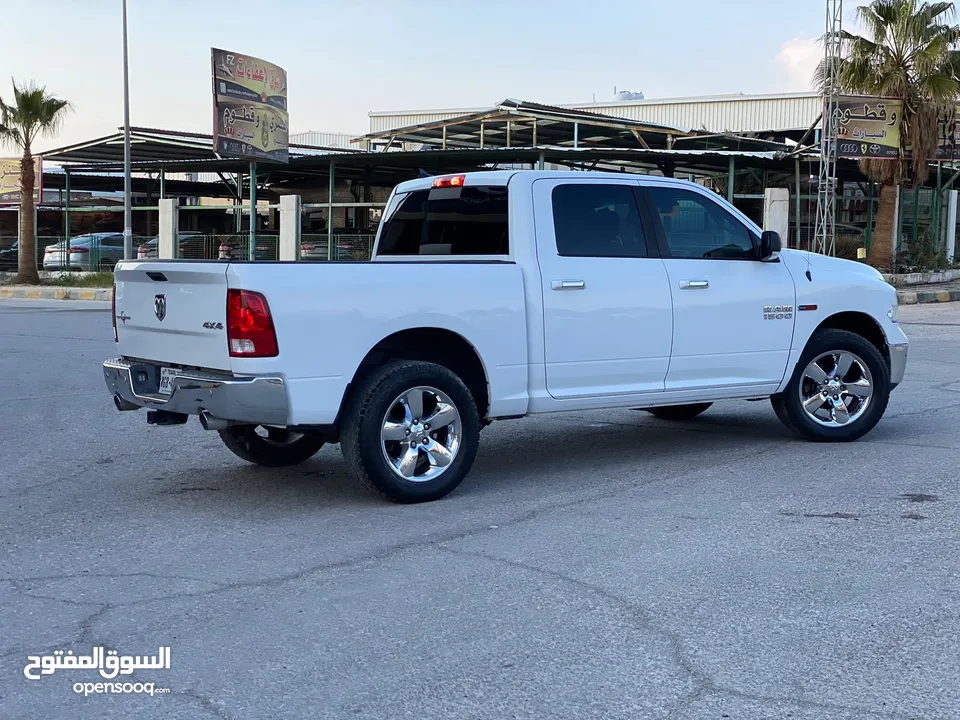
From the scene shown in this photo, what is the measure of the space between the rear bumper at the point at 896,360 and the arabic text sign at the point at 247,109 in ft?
77.9

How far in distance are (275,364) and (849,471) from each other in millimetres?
3811

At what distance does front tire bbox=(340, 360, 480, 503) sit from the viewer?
6344mm

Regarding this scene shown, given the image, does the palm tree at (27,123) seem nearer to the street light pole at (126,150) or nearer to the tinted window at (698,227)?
the street light pole at (126,150)

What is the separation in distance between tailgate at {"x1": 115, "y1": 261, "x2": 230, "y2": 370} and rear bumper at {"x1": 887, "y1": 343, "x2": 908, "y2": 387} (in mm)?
5121

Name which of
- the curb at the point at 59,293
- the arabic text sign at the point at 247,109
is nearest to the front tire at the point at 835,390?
the arabic text sign at the point at 247,109

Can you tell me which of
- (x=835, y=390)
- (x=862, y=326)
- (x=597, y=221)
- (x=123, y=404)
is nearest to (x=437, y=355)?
(x=597, y=221)

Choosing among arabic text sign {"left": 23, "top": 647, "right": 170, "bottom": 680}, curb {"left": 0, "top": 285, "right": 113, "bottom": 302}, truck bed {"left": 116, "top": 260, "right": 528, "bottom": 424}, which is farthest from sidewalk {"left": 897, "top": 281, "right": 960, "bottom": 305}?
arabic text sign {"left": 23, "top": 647, "right": 170, "bottom": 680}

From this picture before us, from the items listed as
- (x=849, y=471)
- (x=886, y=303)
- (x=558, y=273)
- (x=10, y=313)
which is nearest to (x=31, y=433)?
(x=558, y=273)

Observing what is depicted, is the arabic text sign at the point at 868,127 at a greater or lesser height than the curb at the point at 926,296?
greater

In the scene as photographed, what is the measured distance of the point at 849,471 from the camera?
7.41 m

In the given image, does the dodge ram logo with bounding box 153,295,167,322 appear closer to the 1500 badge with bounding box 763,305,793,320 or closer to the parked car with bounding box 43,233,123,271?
the 1500 badge with bounding box 763,305,793,320

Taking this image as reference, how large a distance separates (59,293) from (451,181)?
25.4m

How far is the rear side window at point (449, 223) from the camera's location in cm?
725

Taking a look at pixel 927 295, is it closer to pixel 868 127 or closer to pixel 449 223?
pixel 868 127
